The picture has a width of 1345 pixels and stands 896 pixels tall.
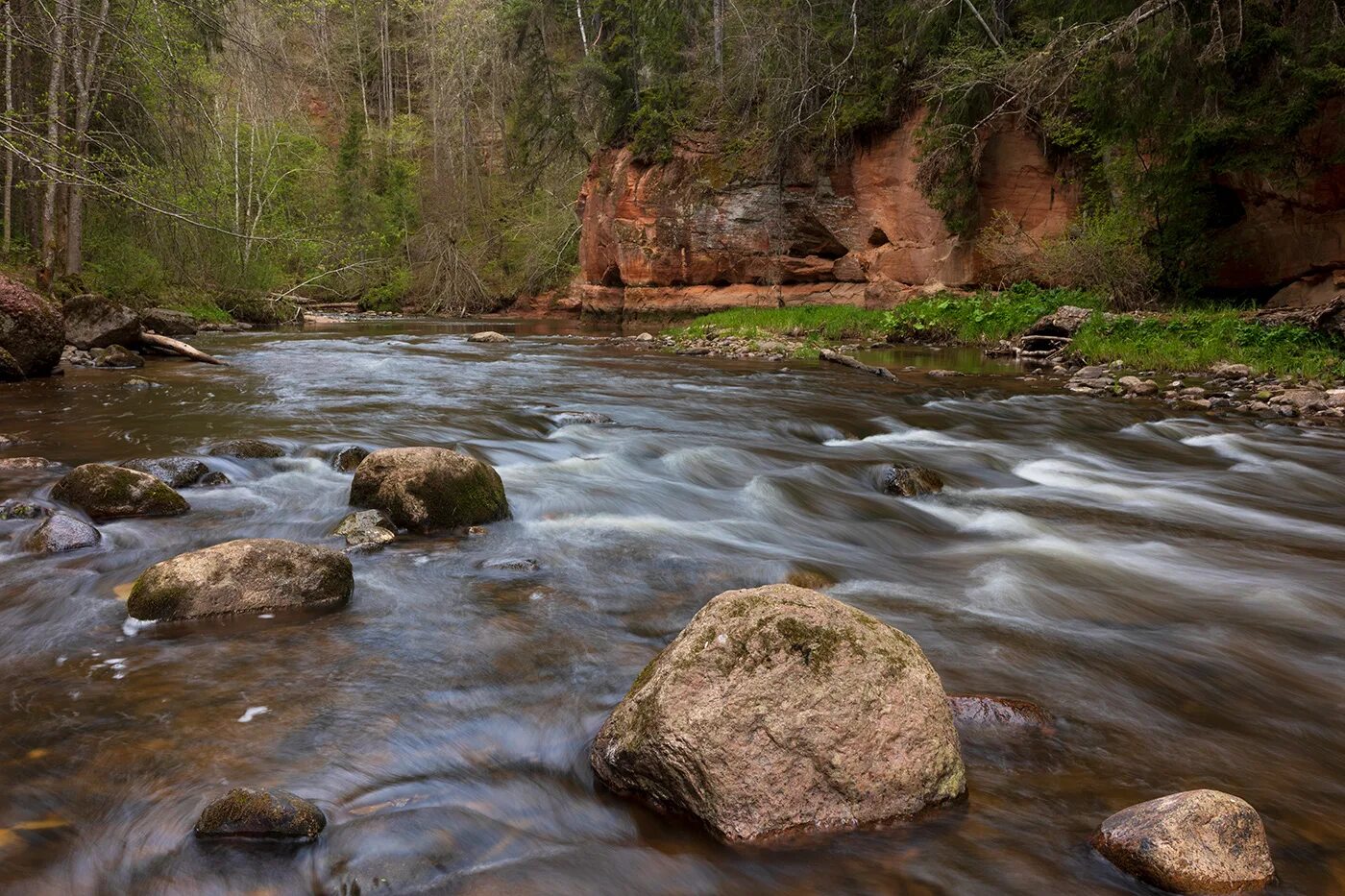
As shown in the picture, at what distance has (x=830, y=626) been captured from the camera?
2.69m

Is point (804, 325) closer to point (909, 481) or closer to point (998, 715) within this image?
point (909, 481)

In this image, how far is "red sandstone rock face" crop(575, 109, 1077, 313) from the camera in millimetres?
21156

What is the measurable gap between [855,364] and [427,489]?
10570 mm

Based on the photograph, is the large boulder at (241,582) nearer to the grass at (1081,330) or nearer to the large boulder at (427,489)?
the large boulder at (427,489)

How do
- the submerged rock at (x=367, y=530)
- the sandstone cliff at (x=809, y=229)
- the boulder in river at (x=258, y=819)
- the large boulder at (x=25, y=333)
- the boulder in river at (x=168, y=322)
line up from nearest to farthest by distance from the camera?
the boulder in river at (x=258, y=819) < the submerged rock at (x=367, y=530) < the large boulder at (x=25, y=333) < the boulder in river at (x=168, y=322) < the sandstone cliff at (x=809, y=229)

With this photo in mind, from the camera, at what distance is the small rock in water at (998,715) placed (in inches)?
124

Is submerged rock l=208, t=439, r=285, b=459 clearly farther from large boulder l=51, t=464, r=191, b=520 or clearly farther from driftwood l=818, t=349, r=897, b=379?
driftwood l=818, t=349, r=897, b=379

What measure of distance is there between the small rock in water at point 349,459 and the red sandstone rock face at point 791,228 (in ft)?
56.9

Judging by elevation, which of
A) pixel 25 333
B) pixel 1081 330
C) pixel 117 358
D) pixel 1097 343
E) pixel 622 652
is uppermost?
pixel 1081 330

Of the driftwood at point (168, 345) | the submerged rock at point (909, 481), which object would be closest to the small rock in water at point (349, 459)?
the submerged rock at point (909, 481)

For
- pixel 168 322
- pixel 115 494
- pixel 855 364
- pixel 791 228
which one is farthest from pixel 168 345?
pixel 791 228

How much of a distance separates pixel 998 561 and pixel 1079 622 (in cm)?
98

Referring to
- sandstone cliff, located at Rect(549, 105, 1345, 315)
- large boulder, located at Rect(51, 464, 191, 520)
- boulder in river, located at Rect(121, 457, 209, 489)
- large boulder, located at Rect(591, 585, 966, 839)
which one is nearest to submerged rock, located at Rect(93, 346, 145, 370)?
boulder in river, located at Rect(121, 457, 209, 489)

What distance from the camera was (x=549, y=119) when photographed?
106ft
